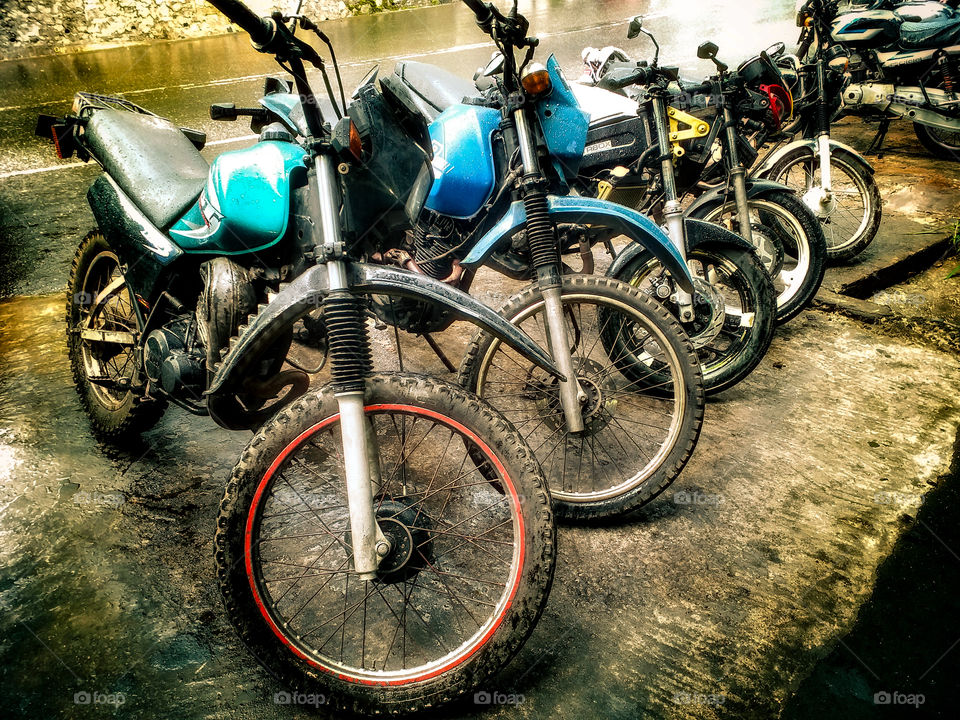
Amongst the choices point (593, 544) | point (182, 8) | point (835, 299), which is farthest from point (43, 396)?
point (182, 8)

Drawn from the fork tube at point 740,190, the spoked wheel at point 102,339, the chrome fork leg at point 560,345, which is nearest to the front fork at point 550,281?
the chrome fork leg at point 560,345

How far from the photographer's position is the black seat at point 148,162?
2.63m

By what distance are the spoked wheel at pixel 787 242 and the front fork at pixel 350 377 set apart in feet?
8.51

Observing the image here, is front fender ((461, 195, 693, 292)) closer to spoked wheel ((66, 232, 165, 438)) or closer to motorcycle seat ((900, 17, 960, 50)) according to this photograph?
spoked wheel ((66, 232, 165, 438))

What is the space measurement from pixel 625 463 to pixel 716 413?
2.03 ft

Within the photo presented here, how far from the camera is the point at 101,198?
2.84 metres

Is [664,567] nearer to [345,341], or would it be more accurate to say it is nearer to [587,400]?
[587,400]

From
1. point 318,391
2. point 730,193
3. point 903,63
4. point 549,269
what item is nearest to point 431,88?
point 549,269

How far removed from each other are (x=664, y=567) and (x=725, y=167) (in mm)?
2525

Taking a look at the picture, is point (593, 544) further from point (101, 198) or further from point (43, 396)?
point (43, 396)

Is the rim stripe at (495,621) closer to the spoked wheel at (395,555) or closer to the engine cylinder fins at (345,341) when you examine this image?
the spoked wheel at (395,555)

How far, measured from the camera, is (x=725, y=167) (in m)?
3.81

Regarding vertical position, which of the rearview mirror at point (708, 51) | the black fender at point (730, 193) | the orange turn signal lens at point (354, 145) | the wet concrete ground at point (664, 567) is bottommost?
the wet concrete ground at point (664, 567)

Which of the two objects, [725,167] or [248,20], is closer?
[248,20]
